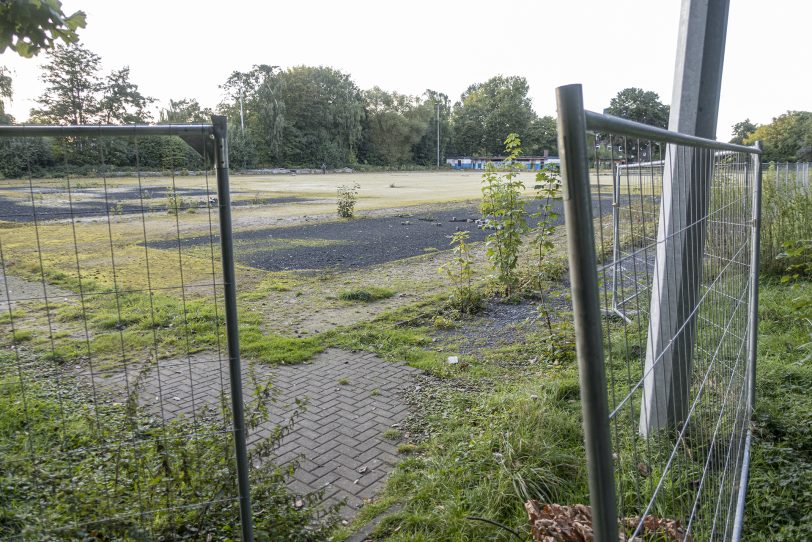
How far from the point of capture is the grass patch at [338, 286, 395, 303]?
859 centimetres

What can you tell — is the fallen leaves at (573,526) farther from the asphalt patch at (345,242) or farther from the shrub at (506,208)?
the asphalt patch at (345,242)

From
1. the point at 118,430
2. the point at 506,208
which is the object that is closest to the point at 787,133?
the point at 506,208

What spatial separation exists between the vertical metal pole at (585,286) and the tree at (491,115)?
99.1 meters

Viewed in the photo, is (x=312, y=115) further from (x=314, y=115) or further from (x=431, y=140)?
(x=431, y=140)

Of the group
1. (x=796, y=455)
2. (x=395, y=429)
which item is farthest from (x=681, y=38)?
(x=395, y=429)

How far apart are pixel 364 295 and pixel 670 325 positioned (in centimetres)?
697

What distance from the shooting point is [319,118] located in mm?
80438

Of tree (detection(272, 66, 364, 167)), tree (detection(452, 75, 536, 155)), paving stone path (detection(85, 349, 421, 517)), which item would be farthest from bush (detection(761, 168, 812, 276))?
tree (detection(452, 75, 536, 155))

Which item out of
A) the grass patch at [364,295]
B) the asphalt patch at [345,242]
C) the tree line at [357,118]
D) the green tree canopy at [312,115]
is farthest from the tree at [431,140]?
the grass patch at [364,295]

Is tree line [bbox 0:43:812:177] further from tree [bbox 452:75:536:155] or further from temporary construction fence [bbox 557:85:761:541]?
temporary construction fence [bbox 557:85:761:541]

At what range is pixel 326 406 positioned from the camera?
480cm

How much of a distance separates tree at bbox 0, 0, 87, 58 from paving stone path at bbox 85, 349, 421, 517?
2.37 m

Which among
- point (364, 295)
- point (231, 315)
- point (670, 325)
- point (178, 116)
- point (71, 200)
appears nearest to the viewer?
point (670, 325)

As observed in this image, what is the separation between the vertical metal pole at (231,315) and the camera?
229 centimetres
